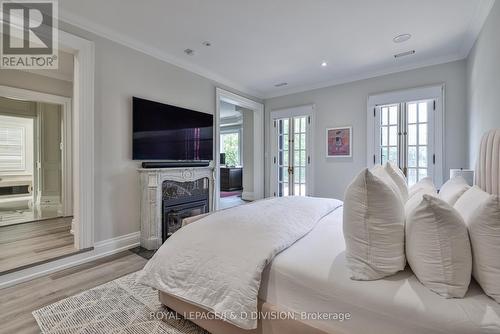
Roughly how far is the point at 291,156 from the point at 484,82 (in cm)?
328

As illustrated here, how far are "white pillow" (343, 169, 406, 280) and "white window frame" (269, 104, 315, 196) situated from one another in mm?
3824

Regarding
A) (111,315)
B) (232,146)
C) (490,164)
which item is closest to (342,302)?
(490,164)

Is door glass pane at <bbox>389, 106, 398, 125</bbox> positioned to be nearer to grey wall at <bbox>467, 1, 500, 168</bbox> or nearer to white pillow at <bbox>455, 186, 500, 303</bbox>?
grey wall at <bbox>467, 1, 500, 168</bbox>

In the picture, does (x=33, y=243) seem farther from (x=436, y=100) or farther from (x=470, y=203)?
(x=436, y=100)

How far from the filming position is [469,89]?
3.22 meters

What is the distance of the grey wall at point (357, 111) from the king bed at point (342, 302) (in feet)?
8.27

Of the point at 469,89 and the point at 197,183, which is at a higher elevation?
the point at 469,89

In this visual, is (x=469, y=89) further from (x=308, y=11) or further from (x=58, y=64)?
(x=58, y=64)

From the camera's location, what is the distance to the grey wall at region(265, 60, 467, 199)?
3.48 m

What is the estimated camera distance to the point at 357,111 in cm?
434

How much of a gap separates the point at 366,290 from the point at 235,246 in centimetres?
70

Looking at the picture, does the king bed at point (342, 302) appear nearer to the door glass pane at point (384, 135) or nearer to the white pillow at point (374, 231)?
the white pillow at point (374, 231)

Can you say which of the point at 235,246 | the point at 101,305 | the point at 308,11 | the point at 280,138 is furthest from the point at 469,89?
the point at 101,305

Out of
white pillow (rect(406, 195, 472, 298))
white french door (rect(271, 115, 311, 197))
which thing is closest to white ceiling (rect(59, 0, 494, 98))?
white french door (rect(271, 115, 311, 197))
